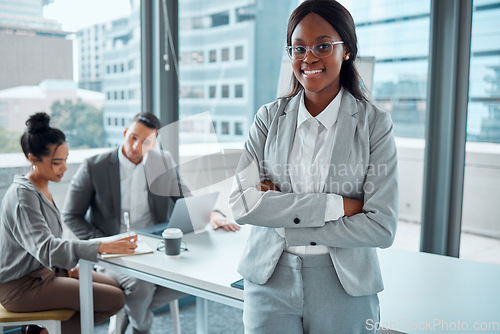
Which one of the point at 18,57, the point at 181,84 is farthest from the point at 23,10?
the point at 181,84

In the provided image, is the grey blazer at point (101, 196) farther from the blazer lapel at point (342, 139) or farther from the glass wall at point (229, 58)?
the blazer lapel at point (342, 139)

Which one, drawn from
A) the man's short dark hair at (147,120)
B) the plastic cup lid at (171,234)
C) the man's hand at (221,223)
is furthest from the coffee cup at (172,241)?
the man's short dark hair at (147,120)

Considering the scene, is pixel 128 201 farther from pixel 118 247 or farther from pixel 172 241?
pixel 172 241

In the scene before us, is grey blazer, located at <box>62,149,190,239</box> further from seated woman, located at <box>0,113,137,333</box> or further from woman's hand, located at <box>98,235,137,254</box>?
woman's hand, located at <box>98,235,137,254</box>

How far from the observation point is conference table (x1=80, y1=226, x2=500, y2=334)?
4.86 feet

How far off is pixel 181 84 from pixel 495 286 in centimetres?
237

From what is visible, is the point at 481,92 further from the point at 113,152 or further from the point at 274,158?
the point at 113,152

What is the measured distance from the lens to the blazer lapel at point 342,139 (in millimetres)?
1294

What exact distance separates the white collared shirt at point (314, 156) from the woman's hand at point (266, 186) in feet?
0.25

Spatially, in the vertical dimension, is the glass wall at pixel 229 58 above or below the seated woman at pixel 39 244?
above

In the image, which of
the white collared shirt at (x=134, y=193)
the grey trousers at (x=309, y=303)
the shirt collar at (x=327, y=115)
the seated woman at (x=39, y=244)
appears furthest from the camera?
the white collared shirt at (x=134, y=193)

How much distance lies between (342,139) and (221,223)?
1.31m

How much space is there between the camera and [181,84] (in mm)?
3412

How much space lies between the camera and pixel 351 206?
4.44 ft
